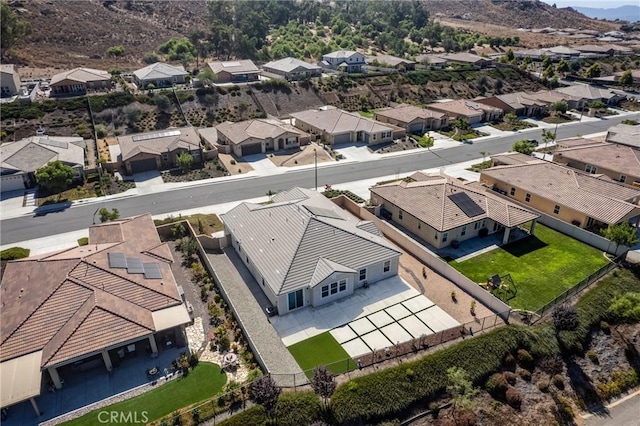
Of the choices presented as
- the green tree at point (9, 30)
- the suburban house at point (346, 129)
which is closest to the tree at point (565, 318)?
the suburban house at point (346, 129)

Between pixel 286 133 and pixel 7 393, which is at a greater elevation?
pixel 286 133

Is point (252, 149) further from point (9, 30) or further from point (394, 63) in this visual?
point (9, 30)

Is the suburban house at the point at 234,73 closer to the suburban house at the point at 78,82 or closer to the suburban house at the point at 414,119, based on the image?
the suburban house at the point at 78,82

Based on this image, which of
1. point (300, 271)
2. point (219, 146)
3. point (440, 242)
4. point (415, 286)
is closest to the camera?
point (300, 271)

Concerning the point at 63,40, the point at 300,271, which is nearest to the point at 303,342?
the point at 300,271

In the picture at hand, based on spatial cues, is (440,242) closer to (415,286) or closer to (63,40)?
(415,286)

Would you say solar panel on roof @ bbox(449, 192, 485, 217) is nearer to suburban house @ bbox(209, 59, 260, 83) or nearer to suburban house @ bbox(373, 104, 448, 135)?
suburban house @ bbox(373, 104, 448, 135)

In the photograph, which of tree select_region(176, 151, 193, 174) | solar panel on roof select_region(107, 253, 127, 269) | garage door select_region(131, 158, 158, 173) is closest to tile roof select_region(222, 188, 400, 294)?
solar panel on roof select_region(107, 253, 127, 269)

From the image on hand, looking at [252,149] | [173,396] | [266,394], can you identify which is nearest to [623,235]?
[266,394]
